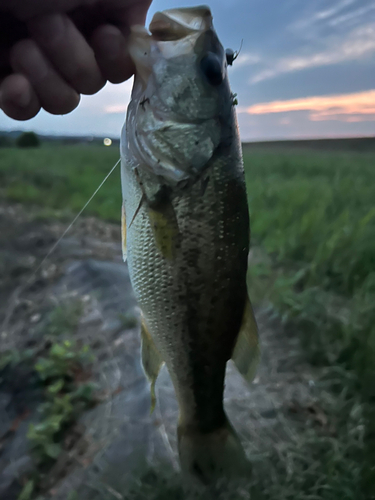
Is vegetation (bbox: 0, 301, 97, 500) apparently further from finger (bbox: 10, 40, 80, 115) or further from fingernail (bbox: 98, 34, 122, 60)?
fingernail (bbox: 98, 34, 122, 60)

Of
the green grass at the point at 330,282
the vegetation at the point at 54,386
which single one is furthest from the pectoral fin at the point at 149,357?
the vegetation at the point at 54,386

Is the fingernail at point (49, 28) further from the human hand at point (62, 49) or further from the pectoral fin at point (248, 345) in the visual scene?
the pectoral fin at point (248, 345)

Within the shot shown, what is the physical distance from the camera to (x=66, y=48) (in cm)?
76

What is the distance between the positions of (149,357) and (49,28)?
0.75 m

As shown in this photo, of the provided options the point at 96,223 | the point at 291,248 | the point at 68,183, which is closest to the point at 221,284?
the point at 291,248

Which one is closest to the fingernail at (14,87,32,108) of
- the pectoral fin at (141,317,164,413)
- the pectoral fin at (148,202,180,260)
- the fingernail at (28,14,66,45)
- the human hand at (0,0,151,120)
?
the human hand at (0,0,151,120)

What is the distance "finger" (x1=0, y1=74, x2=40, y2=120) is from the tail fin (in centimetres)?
82

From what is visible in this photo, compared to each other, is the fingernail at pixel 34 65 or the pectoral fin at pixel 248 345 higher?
the fingernail at pixel 34 65

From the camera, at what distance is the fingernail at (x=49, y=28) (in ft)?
2.48

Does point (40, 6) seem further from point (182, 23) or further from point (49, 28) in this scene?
point (182, 23)

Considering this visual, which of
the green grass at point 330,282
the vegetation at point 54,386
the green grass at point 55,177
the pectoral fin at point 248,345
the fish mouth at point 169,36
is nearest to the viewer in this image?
the fish mouth at point 169,36

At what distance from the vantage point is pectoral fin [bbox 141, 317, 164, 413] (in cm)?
86

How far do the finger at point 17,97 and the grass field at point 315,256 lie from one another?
1.25 metres

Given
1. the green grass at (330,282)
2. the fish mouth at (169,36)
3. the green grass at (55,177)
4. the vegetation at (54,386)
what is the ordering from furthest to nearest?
the green grass at (55,177), the vegetation at (54,386), the green grass at (330,282), the fish mouth at (169,36)
